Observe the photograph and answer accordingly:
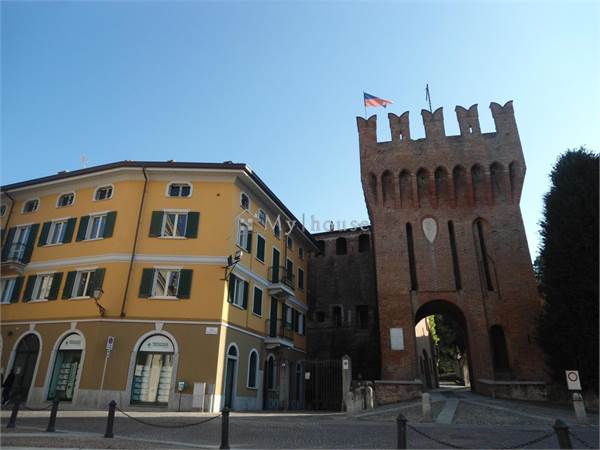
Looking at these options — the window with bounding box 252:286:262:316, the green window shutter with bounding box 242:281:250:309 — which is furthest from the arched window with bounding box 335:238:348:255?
the green window shutter with bounding box 242:281:250:309

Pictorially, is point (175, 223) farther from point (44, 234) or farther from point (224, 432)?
point (224, 432)

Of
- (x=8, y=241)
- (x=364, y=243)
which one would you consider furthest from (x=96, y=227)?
(x=364, y=243)

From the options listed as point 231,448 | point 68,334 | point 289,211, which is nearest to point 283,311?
point 289,211

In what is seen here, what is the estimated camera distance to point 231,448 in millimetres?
8109

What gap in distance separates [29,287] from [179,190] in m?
8.80

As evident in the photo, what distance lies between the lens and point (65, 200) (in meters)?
21.7

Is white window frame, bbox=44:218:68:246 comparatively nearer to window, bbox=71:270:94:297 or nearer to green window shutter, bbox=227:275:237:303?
window, bbox=71:270:94:297

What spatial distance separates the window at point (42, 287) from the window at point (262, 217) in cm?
1053

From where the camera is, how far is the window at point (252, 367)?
19641 mm

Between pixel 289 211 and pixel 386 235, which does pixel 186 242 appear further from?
pixel 386 235

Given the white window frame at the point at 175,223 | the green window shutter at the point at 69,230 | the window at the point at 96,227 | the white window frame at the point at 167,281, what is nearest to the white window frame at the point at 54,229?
the green window shutter at the point at 69,230

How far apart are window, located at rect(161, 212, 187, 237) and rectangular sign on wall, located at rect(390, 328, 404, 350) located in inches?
449

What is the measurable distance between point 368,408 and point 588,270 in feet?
34.2

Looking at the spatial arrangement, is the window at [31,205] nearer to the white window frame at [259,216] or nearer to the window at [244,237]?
the window at [244,237]
